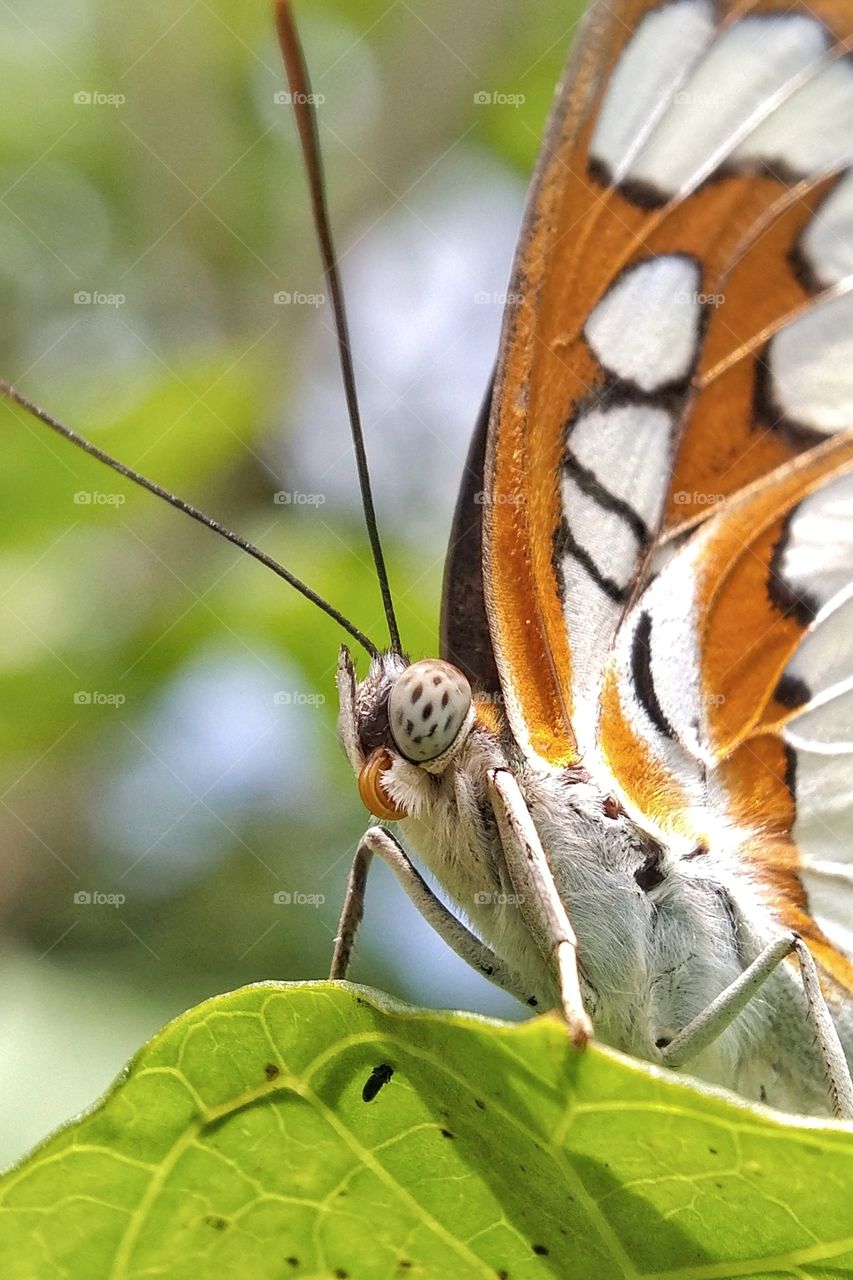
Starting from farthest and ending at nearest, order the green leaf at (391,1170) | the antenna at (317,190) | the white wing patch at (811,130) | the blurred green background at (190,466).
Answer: the blurred green background at (190,466) < the white wing patch at (811,130) < the antenna at (317,190) < the green leaf at (391,1170)

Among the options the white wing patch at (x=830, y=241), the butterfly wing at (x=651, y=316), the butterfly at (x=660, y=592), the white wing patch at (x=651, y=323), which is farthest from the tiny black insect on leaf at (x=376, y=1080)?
the white wing patch at (x=830, y=241)

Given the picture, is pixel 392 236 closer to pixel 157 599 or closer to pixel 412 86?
pixel 412 86

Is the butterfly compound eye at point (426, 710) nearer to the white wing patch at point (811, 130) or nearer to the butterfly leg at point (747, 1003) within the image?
the butterfly leg at point (747, 1003)

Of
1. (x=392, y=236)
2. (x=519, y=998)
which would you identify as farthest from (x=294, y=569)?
(x=519, y=998)

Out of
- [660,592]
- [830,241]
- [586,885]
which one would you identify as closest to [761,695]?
[660,592]

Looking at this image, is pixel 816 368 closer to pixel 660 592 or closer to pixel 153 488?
pixel 660 592
